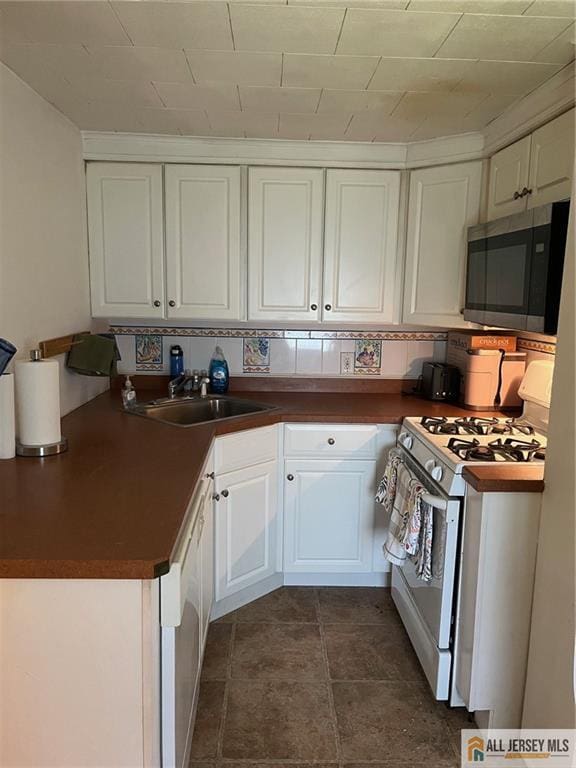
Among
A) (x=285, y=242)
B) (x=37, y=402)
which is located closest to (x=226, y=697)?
(x=37, y=402)

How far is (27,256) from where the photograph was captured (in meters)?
2.00

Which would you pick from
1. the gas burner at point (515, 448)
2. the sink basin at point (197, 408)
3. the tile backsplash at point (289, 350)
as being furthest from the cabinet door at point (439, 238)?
the sink basin at point (197, 408)

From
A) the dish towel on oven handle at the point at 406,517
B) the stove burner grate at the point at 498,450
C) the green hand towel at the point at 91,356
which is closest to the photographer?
the stove burner grate at the point at 498,450

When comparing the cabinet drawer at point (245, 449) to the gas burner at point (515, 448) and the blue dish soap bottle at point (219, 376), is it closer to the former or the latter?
the blue dish soap bottle at point (219, 376)

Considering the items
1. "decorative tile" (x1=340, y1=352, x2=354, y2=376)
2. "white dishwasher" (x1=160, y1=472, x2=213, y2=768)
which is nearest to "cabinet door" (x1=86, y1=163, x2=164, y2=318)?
"decorative tile" (x1=340, y1=352, x2=354, y2=376)

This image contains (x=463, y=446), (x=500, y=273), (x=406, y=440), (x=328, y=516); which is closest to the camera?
(x=463, y=446)

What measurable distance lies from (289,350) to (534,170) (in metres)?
1.49

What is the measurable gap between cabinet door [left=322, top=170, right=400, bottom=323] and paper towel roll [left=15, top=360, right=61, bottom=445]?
1407mm

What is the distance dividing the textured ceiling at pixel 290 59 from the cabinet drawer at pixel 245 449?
135 centimetres

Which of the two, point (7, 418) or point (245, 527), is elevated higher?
point (7, 418)

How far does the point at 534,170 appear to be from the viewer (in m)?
1.97

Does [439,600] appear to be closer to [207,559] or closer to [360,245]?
[207,559]

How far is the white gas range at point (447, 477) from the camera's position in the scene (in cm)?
181

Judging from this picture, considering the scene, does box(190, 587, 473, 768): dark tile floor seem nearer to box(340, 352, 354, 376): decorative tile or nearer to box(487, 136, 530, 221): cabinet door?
box(340, 352, 354, 376): decorative tile
